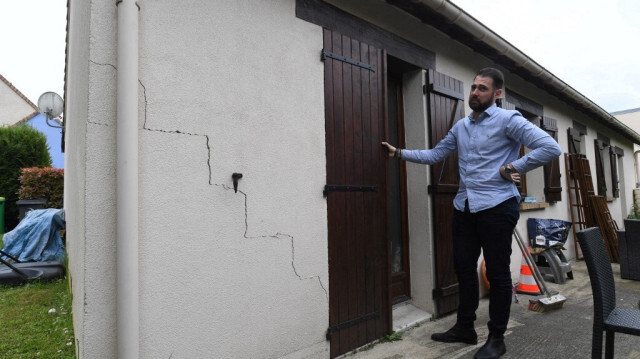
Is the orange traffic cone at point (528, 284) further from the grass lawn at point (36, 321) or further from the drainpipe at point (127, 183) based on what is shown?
the grass lawn at point (36, 321)

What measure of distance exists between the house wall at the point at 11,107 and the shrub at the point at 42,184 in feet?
47.5

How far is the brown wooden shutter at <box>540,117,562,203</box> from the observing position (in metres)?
5.92

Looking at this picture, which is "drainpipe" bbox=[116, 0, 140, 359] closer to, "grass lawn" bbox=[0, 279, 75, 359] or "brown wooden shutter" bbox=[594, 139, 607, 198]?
"grass lawn" bbox=[0, 279, 75, 359]

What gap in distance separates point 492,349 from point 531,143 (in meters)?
1.40

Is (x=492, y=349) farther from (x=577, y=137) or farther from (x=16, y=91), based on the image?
(x=16, y=91)

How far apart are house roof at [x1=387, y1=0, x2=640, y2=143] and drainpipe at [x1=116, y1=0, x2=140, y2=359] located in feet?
7.76

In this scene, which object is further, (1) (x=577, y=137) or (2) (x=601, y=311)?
(1) (x=577, y=137)

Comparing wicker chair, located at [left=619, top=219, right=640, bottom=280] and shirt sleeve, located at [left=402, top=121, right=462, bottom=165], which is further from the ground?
shirt sleeve, located at [left=402, top=121, right=462, bottom=165]

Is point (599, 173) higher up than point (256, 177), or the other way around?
point (599, 173)

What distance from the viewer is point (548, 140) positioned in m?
2.41

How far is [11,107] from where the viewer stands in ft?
65.3

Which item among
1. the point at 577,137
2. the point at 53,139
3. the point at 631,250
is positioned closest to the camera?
the point at 631,250

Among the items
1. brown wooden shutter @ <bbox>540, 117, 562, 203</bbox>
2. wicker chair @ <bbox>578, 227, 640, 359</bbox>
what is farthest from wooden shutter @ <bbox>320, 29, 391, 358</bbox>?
brown wooden shutter @ <bbox>540, 117, 562, 203</bbox>

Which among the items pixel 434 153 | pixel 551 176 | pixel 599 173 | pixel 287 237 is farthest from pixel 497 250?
pixel 599 173
